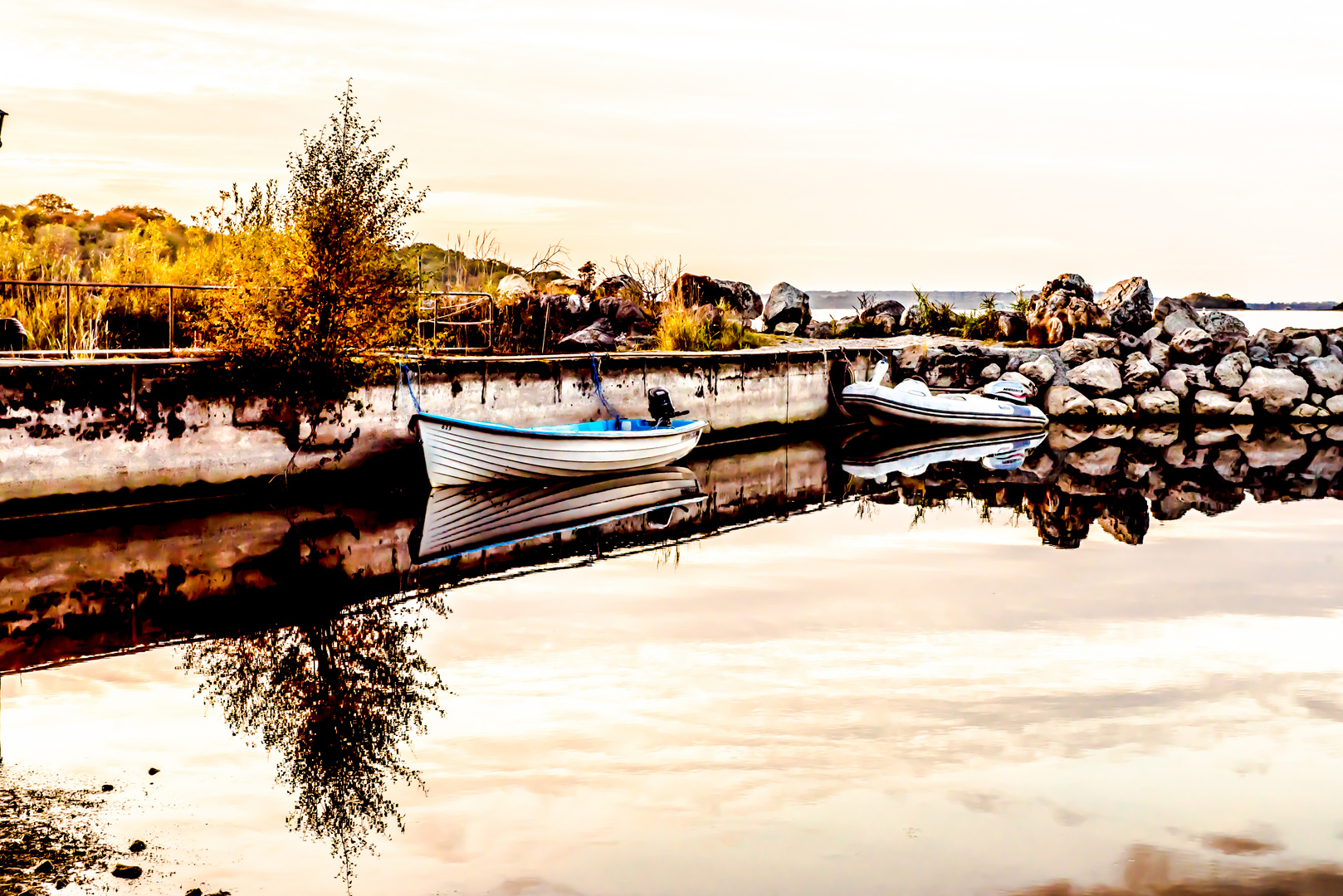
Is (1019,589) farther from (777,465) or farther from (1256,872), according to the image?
(777,465)

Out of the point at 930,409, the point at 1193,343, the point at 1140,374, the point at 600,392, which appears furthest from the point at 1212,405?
the point at 600,392

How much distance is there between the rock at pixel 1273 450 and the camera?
2225cm

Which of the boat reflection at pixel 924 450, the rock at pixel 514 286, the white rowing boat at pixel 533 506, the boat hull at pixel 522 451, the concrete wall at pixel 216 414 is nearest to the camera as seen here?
the white rowing boat at pixel 533 506

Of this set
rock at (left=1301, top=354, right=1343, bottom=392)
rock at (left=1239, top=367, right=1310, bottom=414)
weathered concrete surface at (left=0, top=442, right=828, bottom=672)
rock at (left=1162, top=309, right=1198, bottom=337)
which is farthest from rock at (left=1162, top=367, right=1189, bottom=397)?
weathered concrete surface at (left=0, top=442, right=828, bottom=672)

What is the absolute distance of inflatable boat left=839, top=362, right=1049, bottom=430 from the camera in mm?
25578

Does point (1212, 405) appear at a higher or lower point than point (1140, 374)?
lower

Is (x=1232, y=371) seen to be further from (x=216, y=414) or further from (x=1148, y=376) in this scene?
(x=216, y=414)

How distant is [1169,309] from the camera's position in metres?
32.6

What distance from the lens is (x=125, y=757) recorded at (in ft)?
22.7

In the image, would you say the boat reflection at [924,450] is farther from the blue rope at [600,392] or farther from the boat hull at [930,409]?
the blue rope at [600,392]

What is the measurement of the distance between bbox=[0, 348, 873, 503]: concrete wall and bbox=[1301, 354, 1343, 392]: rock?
55.6ft

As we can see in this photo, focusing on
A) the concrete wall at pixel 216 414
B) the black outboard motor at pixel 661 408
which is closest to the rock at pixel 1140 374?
the concrete wall at pixel 216 414

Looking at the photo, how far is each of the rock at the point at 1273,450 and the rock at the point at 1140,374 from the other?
3.12m

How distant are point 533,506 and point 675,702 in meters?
7.84
